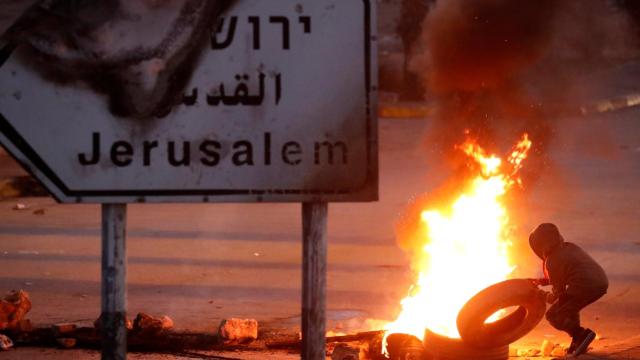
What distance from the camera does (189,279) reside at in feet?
28.9

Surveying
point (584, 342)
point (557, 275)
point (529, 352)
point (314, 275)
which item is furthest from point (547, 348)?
point (314, 275)

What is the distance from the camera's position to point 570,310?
5.94 meters

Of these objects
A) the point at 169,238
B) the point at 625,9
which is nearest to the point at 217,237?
the point at 169,238

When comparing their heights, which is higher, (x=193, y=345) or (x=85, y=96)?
(x=85, y=96)

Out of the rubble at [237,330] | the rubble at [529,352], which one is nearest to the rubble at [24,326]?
the rubble at [237,330]

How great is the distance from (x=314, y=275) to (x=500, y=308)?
2683 millimetres

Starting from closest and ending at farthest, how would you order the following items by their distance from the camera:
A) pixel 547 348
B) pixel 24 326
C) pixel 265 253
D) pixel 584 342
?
pixel 584 342, pixel 547 348, pixel 24 326, pixel 265 253

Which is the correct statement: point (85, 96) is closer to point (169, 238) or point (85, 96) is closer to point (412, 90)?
point (169, 238)

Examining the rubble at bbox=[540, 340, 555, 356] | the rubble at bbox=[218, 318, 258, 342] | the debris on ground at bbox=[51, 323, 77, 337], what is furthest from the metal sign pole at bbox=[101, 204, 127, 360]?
the rubble at bbox=[540, 340, 555, 356]

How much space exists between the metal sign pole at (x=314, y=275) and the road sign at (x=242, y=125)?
0.06 m

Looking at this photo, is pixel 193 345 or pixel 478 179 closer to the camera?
pixel 193 345

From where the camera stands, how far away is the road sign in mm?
3010

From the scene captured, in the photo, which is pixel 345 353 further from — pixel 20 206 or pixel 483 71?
pixel 20 206

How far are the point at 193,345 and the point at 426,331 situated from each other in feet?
5.04
